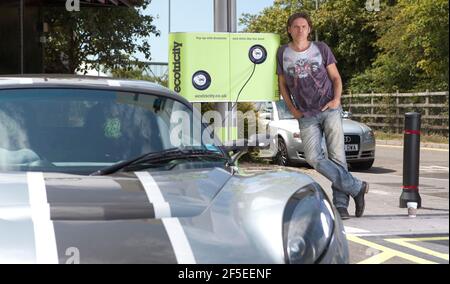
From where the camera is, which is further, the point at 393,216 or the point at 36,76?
the point at 393,216

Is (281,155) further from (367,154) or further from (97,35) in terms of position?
(97,35)

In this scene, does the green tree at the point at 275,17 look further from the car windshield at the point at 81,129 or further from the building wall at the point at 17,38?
the car windshield at the point at 81,129

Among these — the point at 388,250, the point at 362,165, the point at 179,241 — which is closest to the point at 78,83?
the point at 179,241

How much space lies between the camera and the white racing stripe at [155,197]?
2.15 m

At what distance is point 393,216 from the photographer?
229 inches

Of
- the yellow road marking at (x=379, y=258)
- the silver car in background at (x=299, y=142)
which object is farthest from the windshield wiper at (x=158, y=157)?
the silver car in background at (x=299, y=142)

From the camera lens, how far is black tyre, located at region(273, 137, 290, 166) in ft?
39.8

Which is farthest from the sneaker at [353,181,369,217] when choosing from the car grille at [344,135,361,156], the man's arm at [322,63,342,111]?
the car grille at [344,135,361,156]

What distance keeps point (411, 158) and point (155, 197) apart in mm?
4574

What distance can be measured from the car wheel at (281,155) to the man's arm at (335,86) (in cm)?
672

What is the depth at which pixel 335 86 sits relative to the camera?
541cm

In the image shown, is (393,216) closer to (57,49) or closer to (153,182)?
(153,182)
